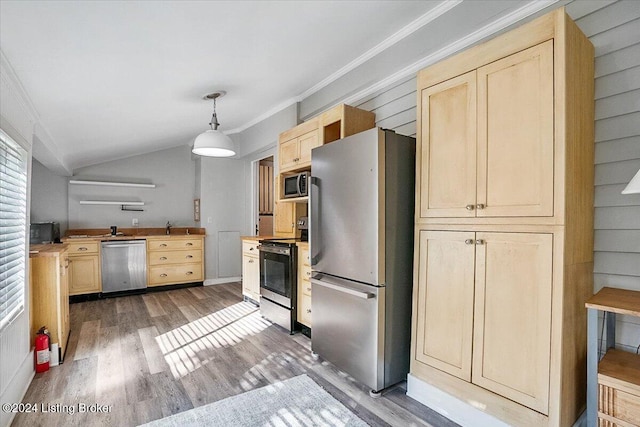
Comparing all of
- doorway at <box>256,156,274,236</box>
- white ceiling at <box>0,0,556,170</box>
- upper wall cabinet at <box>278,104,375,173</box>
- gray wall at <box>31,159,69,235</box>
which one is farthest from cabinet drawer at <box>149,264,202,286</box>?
upper wall cabinet at <box>278,104,375,173</box>

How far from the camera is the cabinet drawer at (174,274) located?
17.2 ft

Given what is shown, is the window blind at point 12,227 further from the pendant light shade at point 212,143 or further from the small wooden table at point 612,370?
the small wooden table at point 612,370

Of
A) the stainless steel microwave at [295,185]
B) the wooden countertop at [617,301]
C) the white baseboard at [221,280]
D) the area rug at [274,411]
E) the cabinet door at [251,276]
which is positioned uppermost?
the stainless steel microwave at [295,185]

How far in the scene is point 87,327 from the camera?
3574mm

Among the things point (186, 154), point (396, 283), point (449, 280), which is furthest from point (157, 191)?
point (449, 280)

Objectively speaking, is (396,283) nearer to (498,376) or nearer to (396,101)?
(498,376)

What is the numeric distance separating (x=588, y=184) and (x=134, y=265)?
563 centimetres

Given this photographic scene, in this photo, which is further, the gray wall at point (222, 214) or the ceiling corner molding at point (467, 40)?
the gray wall at point (222, 214)

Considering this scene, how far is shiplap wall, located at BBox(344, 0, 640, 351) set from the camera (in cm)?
161

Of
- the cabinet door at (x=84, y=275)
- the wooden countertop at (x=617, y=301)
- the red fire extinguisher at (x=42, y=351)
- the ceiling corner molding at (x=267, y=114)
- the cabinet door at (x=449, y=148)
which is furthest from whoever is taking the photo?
the cabinet door at (x=84, y=275)

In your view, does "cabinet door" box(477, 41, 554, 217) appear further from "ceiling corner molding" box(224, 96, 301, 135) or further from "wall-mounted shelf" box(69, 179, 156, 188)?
"wall-mounted shelf" box(69, 179, 156, 188)

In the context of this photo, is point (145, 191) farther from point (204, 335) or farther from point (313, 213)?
point (313, 213)

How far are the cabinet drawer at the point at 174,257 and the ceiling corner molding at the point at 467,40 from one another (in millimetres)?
4120

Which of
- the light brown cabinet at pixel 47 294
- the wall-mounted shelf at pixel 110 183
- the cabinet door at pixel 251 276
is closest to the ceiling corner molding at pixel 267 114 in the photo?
the wall-mounted shelf at pixel 110 183
